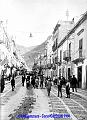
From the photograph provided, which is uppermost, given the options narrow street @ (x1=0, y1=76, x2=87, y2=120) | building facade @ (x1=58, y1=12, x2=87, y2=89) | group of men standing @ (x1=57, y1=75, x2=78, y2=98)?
building facade @ (x1=58, y1=12, x2=87, y2=89)

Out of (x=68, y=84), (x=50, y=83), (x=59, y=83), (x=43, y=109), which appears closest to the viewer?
(x=43, y=109)

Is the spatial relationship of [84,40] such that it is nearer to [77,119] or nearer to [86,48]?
[86,48]

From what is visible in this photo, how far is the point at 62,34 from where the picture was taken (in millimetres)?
48250

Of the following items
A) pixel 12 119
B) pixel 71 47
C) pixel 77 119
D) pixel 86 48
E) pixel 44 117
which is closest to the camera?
pixel 44 117

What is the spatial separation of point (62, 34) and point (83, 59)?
23.1 m

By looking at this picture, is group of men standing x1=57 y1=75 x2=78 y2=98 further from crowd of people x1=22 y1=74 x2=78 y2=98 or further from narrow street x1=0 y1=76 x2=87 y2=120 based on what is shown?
narrow street x1=0 y1=76 x2=87 y2=120

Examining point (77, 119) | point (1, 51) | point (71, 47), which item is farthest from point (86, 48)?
point (77, 119)

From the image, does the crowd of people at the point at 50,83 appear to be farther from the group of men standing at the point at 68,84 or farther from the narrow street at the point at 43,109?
the narrow street at the point at 43,109

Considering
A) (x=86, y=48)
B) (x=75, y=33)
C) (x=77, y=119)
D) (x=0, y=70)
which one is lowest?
(x=77, y=119)

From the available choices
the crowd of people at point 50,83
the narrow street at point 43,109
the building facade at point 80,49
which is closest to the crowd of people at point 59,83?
the crowd of people at point 50,83

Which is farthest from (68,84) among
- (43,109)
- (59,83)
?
(43,109)

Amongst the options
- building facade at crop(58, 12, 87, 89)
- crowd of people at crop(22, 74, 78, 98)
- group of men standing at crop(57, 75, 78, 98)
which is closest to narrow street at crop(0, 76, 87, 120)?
group of men standing at crop(57, 75, 78, 98)

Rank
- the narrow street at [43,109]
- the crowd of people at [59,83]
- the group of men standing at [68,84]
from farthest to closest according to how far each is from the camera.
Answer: the crowd of people at [59,83] < the group of men standing at [68,84] < the narrow street at [43,109]

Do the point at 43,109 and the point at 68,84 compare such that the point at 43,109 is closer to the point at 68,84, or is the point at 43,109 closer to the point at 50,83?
the point at 68,84
